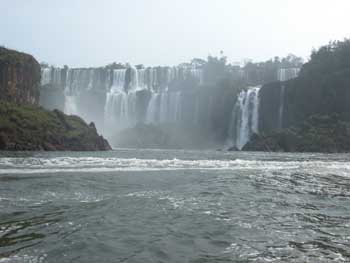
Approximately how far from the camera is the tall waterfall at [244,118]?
Result: 100 m

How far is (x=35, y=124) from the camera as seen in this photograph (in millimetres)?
71812

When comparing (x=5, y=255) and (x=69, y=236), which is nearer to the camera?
(x=5, y=255)

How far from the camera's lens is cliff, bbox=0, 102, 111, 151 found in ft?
216

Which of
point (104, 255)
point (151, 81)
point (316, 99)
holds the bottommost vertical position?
point (104, 255)

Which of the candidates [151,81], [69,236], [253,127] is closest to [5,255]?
[69,236]

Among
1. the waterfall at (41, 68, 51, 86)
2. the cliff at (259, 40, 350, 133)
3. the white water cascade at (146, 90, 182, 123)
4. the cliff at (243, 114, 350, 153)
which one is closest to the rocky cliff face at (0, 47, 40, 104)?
the white water cascade at (146, 90, 182, 123)

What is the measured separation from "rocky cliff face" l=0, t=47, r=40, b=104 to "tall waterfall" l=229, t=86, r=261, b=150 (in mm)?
49458

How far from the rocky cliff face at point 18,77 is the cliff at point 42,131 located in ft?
43.4

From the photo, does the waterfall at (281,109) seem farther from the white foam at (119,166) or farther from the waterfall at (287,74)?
the white foam at (119,166)

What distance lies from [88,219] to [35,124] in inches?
2516

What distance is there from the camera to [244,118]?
10319cm

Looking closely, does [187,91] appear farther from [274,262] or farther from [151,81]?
[274,262]

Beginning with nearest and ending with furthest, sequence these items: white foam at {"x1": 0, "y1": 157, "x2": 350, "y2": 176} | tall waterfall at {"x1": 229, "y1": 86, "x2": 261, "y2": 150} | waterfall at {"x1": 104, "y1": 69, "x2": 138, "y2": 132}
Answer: white foam at {"x1": 0, "y1": 157, "x2": 350, "y2": 176}, tall waterfall at {"x1": 229, "y1": 86, "x2": 261, "y2": 150}, waterfall at {"x1": 104, "y1": 69, "x2": 138, "y2": 132}

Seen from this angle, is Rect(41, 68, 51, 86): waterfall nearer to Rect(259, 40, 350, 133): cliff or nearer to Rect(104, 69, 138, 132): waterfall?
Rect(104, 69, 138, 132): waterfall
